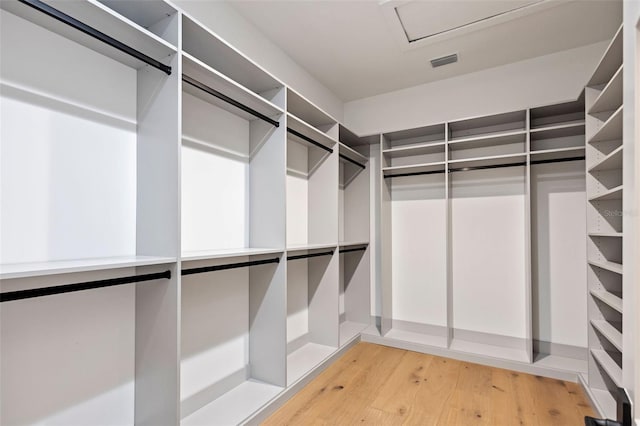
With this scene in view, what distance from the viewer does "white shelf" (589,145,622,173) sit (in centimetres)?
180

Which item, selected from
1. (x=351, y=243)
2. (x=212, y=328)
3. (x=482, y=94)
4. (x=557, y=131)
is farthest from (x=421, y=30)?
(x=212, y=328)

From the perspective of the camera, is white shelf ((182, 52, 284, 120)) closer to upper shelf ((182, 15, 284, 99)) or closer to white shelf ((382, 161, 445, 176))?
upper shelf ((182, 15, 284, 99))

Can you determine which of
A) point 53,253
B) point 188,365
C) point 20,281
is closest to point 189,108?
point 53,253

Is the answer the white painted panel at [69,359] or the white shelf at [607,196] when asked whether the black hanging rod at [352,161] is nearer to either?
the white shelf at [607,196]

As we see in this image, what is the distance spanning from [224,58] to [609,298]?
2790 millimetres

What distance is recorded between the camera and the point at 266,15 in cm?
231

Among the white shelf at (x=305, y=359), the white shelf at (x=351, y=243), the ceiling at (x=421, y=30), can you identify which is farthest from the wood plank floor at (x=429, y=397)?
the ceiling at (x=421, y=30)

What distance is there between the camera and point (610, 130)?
2010 millimetres

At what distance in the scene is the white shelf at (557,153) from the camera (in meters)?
2.56

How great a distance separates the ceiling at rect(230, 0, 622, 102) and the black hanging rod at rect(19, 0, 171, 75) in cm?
108

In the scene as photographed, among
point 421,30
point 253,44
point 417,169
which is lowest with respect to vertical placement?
point 417,169

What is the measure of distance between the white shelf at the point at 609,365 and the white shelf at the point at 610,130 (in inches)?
58.4

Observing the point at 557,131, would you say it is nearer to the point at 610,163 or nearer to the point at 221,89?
the point at 610,163

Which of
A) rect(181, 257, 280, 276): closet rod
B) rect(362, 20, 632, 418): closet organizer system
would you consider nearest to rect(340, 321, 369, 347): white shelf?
rect(362, 20, 632, 418): closet organizer system
